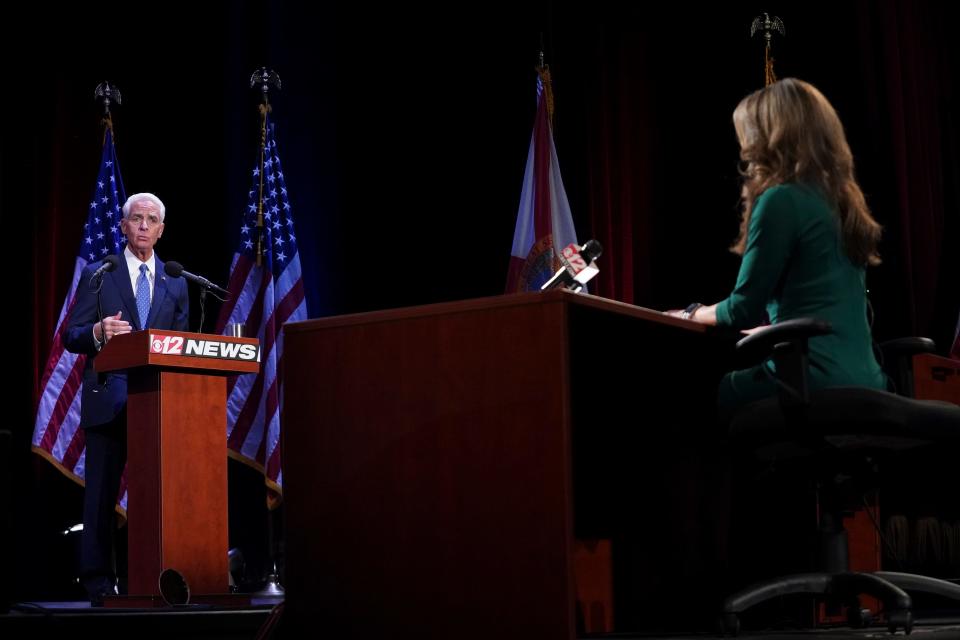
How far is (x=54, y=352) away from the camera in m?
5.59

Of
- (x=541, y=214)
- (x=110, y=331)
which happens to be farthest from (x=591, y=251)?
(x=541, y=214)

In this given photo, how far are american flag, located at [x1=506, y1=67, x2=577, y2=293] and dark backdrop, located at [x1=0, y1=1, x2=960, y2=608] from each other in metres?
0.19

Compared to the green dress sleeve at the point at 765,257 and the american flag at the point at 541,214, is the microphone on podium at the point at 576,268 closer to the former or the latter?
the green dress sleeve at the point at 765,257

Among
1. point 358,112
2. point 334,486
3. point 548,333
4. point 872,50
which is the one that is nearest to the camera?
point 548,333

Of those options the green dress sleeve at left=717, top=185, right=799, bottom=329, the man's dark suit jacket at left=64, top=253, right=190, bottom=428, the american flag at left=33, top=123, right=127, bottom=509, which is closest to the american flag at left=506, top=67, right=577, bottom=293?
the man's dark suit jacket at left=64, top=253, right=190, bottom=428

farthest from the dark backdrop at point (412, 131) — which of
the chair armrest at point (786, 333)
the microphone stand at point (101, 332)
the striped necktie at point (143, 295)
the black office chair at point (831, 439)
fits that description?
the chair armrest at point (786, 333)

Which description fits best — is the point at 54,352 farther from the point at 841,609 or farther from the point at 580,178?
the point at 841,609

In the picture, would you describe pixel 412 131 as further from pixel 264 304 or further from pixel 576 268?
pixel 576 268

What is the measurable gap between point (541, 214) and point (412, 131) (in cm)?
101

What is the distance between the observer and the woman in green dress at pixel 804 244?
267 centimetres

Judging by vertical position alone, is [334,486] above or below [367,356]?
below

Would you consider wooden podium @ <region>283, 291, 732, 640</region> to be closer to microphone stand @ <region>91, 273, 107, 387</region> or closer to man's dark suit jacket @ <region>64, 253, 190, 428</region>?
microphone stand @ <region>91, 273, 107, 387</region>

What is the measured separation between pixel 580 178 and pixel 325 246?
1467 mm

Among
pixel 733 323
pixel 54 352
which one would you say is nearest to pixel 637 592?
pixel 733 323
